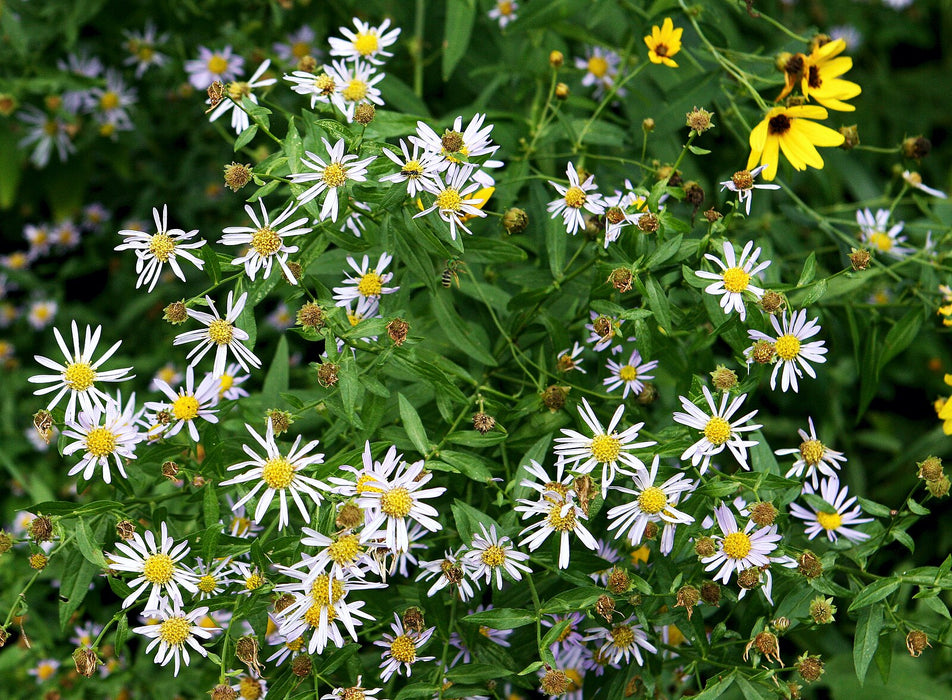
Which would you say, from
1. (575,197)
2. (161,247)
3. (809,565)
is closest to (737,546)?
(809,565)

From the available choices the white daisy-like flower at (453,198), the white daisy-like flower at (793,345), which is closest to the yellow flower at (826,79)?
the white daisy-like flower at (793,345)

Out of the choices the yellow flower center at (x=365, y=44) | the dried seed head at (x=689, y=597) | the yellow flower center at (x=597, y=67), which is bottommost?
the dried seed head at (x=689, y=597)

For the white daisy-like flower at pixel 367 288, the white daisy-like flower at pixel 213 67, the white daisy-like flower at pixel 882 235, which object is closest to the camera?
the white daisy-like flower at pixel 367 288

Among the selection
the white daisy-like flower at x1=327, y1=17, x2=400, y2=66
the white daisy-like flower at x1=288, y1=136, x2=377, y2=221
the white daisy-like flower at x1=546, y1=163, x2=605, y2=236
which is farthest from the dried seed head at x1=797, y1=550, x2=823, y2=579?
the white daisy-like flower at x1=327, y1=17, x2=400, y2=66

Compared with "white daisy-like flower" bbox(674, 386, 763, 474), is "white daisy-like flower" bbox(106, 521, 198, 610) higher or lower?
lower

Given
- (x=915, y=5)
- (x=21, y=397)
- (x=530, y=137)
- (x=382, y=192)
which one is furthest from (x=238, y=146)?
(x=915, y=5)

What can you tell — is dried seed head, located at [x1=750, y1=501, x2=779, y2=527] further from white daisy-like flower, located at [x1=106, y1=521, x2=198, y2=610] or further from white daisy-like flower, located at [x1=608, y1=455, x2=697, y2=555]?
white daisy-like flower, located at [x1=106, y1=521, x2=198, y2=610]

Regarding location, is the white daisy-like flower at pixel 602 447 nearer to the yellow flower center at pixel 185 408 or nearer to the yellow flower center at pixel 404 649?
the yellow flower center at pixel 404 649
